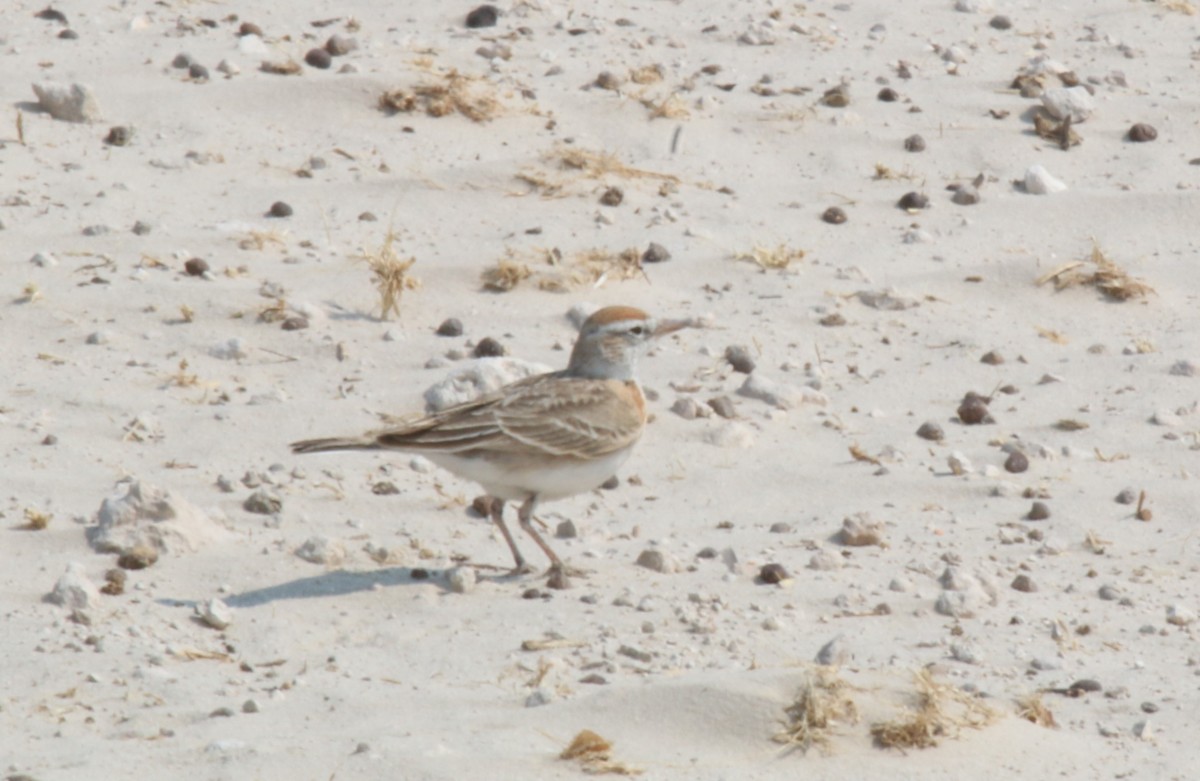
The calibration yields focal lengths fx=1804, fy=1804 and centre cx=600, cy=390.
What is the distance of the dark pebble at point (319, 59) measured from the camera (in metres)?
10.1

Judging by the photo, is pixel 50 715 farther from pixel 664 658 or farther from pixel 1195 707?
pixel 1195 707

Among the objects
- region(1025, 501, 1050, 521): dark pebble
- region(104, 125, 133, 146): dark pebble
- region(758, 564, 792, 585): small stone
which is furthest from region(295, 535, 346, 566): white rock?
region(104, 125, 133, 146): dark pebble

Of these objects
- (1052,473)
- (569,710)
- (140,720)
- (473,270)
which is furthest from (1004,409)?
(140,720)

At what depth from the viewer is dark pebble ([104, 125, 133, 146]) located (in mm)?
9266

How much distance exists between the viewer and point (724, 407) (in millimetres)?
7500

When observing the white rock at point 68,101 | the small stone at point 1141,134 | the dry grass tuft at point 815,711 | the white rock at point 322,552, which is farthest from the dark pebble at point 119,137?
the dry grass tuft at point 815,711

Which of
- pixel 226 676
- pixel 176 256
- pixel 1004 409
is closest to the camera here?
pixel 226 676

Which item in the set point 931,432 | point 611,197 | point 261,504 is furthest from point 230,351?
point 931,432

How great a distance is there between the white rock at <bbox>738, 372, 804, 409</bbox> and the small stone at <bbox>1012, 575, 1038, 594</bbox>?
1.70 meters

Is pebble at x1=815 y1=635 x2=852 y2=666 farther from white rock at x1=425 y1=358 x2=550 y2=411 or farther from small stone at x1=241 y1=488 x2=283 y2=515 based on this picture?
white rock at x1=425 y1=358 x2=550 y2=411

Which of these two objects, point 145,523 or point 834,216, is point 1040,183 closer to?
point 834,216

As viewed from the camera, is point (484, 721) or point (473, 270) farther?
point (473, 270)

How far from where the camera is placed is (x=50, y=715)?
4887 millimetres

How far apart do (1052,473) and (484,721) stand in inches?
122
